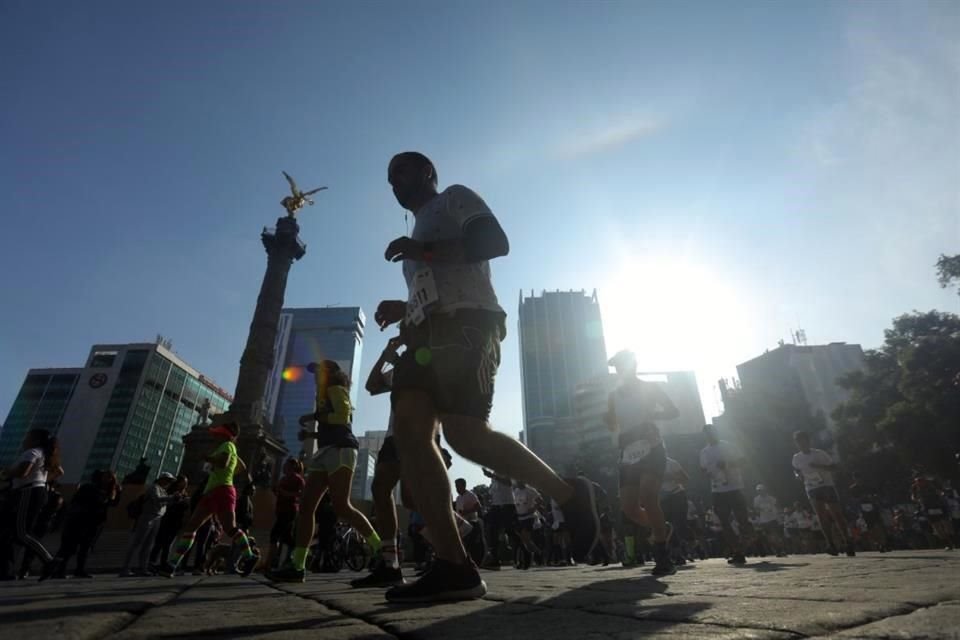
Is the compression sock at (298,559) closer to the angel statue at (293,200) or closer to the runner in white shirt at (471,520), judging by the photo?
the runner in white shirt at (471,520)

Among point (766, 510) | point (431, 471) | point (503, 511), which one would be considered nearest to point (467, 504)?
point (503, 511)

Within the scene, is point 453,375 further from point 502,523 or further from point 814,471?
point 502,523

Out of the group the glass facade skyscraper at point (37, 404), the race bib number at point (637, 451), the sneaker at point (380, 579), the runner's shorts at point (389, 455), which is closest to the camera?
the sneaker at point (380, 579)

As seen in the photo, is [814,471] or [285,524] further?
[814,471]

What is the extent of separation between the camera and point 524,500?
10.4 meters

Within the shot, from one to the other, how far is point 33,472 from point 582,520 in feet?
23.0

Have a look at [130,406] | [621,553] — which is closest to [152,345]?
[130,406]

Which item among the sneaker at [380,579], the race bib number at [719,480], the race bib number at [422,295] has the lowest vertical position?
the sneaker at [380,579]

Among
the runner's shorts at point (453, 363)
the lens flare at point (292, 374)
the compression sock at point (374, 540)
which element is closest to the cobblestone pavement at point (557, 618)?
the runner's shorts at point (453, 363)

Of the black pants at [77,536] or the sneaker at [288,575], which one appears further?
the black pants at [77,536]

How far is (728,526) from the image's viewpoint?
22.4 feet

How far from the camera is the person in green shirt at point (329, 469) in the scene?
4094 millimetres

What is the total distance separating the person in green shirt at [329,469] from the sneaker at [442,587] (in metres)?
2.36

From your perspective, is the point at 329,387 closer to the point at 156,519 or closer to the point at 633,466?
the point at 633,466
